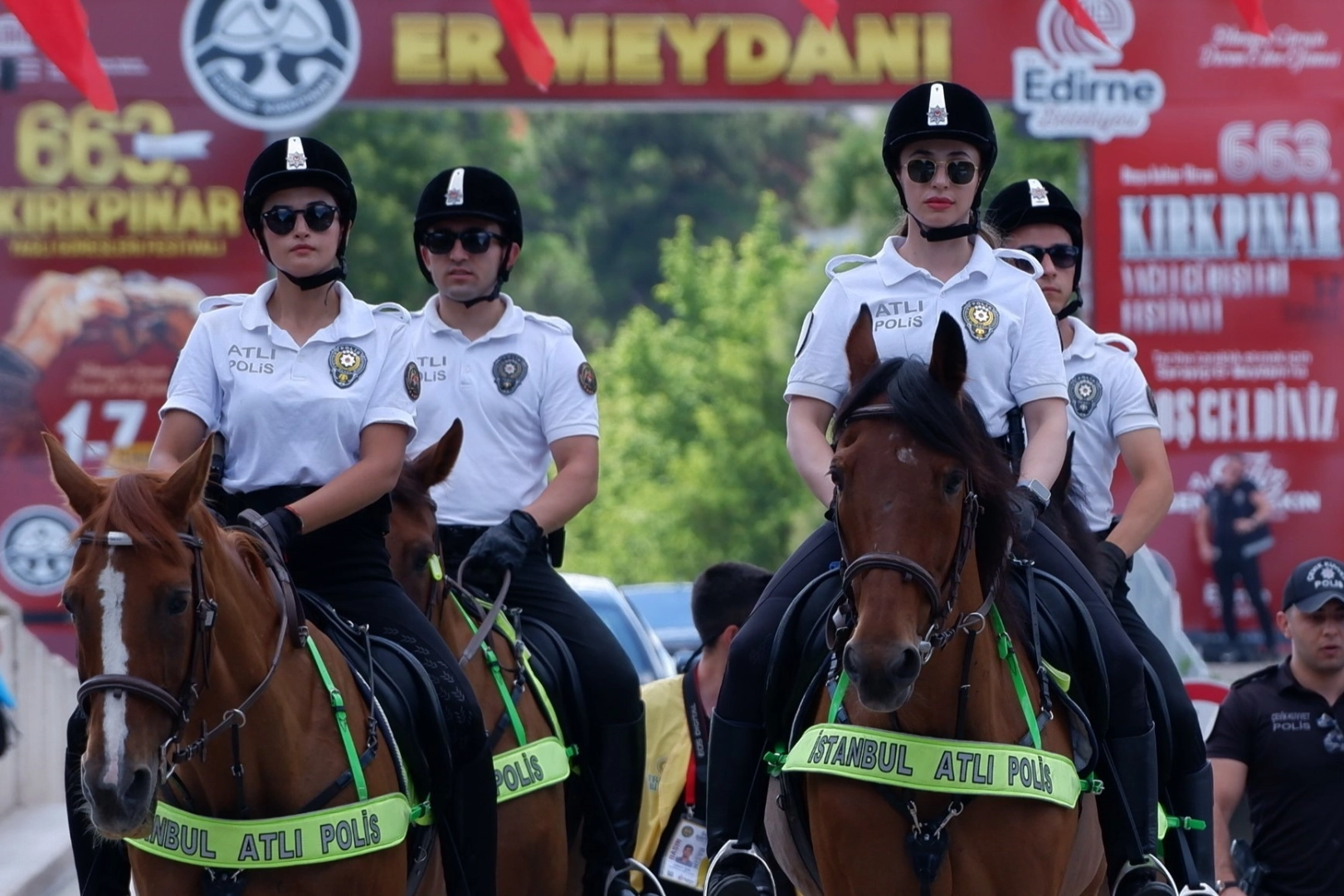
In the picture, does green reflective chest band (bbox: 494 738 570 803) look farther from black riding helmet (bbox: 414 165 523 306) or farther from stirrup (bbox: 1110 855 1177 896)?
stirrup (bbox: 1110 855 1177 896)

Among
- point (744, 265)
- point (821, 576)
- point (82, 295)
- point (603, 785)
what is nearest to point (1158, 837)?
point (821, 576)

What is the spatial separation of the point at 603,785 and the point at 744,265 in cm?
3825

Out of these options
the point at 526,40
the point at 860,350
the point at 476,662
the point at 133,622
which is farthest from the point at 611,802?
the point at 526,40

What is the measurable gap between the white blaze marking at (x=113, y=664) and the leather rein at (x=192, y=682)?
0.08 feet

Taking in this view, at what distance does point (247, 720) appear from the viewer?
5371 mm

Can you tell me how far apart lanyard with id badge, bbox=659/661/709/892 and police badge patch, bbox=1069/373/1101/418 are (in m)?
2.08

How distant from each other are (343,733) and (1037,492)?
194 cm

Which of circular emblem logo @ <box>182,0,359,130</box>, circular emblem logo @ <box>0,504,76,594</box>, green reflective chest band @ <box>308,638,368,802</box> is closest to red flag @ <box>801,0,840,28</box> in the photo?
green reflective chest band @ <box>308,638,368,802</box>

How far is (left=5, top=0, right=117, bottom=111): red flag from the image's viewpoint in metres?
8.62

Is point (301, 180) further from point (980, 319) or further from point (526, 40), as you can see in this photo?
point (526, 40)

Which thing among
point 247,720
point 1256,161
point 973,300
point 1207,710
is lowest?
point 1207,710

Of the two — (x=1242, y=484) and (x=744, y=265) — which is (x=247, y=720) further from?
(x=744, y=265)

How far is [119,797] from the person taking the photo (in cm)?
454

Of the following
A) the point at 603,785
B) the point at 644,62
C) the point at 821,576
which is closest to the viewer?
the point at 821,576
